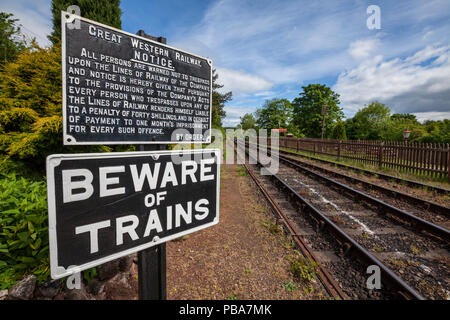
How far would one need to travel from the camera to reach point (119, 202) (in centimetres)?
131

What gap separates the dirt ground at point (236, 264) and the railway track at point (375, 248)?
2.27 ft

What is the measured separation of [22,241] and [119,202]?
1813 millimetres

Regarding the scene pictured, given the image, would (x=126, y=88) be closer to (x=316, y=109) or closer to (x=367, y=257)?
(x=367, y=257)

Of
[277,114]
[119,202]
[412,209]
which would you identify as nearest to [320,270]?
[119,202]

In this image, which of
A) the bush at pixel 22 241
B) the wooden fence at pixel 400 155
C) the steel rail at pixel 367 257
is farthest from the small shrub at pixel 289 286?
the wooden fence at pixel 400 155

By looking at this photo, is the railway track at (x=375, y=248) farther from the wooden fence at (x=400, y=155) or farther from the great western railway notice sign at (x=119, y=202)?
the wooden fence at (x=400, y=155)

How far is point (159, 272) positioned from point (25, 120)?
4203 millimetres

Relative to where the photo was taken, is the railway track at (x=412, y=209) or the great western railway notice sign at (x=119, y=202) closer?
the great western railway notice sign at (x=119, y=202)

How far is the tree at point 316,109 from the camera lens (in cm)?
5606

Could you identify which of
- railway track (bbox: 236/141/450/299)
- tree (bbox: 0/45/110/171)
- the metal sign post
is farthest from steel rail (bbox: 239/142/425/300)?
tree (bbox: 0/45/110/171)

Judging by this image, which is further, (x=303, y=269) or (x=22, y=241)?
(x=303, y=269)

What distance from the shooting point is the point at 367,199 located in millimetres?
6746

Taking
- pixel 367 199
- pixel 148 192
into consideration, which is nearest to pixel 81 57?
pixel 148 192

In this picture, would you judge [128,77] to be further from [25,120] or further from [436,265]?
[436,265]
